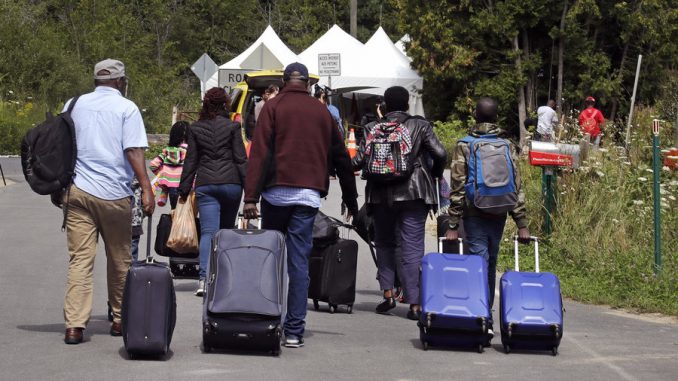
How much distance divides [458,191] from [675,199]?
22.0ft

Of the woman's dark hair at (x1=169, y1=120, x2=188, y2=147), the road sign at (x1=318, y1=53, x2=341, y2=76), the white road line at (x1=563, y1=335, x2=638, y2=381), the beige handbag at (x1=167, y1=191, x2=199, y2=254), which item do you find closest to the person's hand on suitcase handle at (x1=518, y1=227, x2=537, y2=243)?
the white road line at (x1=563, y1=335, x2=638, y2=381)

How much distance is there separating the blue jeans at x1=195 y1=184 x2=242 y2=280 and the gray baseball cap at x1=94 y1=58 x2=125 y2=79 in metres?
2.31

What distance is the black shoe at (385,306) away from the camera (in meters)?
11.2

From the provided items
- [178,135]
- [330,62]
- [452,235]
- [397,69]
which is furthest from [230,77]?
[452,235]

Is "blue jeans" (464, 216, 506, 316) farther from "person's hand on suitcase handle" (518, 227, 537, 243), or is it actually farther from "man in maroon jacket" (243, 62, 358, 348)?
"man in maroon jacket" (243, 62, 358, 348)

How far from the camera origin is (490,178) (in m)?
9.78

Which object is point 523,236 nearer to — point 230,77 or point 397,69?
point 230,77

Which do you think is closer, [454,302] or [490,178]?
[454,302]

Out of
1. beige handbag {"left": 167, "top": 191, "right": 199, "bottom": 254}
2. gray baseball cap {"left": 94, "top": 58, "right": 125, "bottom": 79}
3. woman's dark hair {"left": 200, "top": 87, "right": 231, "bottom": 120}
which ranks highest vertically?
gray baseball cap {"left": 94, "top": 58, "right": 125, "bottom": 79}

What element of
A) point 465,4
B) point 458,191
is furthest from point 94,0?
point 458,191

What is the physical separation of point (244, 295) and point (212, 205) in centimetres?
293

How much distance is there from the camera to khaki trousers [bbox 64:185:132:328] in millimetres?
9023

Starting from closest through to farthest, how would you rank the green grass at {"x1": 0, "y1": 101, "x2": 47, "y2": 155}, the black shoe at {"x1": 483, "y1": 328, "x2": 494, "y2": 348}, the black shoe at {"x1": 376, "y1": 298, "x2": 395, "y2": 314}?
the black shoe at {"x1": 483, "y1": 328, "x2": 494, "y2": 348} < the black shoe at {"x1": 376, "y1": 298, "x2": 395, "y2": 314} < the green grass at {"x1": 0, "y1": 101, "x2": 47, "y2": 155}

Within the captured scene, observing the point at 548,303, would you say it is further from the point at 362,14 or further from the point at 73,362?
the point at 362,14
